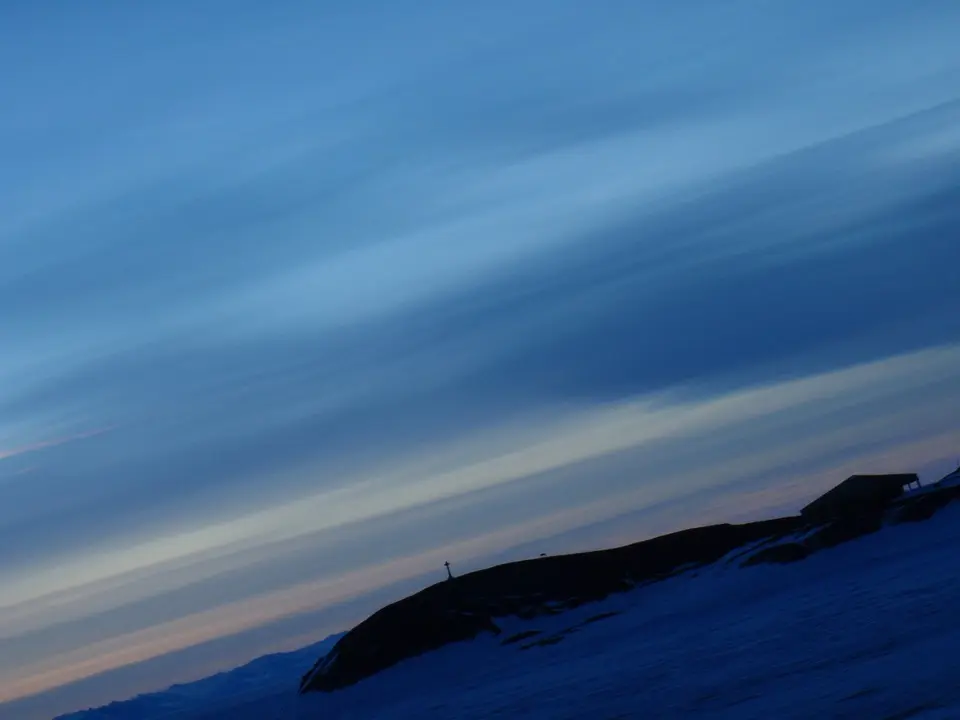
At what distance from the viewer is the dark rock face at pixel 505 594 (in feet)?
230

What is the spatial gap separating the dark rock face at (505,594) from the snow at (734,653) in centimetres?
242

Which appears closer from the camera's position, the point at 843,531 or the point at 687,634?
the point at 687,634

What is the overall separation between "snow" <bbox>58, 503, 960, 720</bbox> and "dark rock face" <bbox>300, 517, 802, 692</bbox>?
242cm

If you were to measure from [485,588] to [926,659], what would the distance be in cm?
5619

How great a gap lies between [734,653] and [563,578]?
45.4m

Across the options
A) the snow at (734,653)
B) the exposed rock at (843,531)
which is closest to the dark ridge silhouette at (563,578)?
the exposed rock at (843,531)

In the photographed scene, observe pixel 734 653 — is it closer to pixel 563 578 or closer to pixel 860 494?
pixel 860 494

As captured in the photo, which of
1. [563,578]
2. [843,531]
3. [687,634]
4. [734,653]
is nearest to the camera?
[734,653]

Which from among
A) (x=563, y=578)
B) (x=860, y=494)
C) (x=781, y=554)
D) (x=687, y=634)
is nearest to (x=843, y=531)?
(x=781, y=554)

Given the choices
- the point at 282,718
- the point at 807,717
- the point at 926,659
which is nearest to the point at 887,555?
the point at 926,659

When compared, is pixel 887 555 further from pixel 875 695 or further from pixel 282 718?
pixel 282 718

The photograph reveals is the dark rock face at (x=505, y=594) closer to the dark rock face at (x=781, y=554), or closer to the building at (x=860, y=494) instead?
the building at (x=860, y=494)

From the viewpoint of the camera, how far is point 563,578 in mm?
78812

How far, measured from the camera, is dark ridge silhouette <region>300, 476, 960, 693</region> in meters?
60.0
